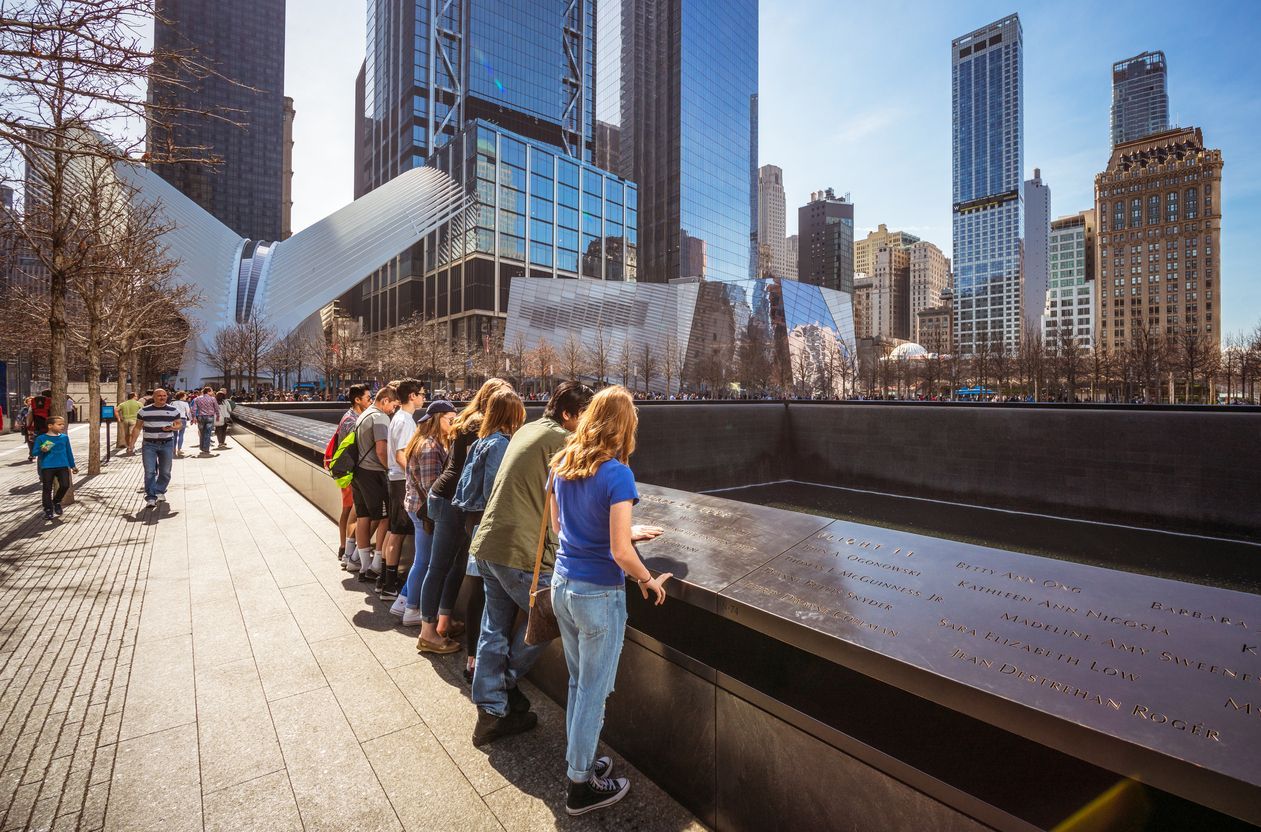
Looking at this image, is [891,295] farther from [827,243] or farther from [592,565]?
[592,565]

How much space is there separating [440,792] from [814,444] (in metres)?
28.3

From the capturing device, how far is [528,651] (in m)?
3.30

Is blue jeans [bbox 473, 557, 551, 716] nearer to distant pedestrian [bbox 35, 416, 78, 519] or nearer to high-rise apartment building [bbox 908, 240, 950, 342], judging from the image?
distant pedestrian [bbox 35, 416, 78, 519]

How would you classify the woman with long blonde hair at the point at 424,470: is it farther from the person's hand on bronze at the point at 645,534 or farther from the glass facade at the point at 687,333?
the glass facade at the point at 687,333

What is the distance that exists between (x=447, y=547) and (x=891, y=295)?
21494 centimetres

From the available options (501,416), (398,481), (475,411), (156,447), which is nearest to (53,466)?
(156,447)

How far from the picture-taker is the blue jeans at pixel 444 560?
4.23 metres

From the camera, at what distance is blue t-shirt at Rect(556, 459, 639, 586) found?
96.6 inches

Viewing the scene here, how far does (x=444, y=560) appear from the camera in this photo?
4352mm

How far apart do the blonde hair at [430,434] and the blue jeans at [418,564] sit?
55 cm

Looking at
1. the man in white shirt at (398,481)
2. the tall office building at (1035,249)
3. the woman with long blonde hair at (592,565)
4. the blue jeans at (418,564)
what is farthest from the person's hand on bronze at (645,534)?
the tall office building at (1035,249)

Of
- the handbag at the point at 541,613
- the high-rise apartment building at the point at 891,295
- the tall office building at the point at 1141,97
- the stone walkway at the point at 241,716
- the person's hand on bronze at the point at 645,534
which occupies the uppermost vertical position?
the tall office building at the point at 1141,97

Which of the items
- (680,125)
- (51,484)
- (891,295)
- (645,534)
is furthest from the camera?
(891,295)

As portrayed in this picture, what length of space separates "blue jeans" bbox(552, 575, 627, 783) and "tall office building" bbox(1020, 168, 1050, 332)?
20315 cm
